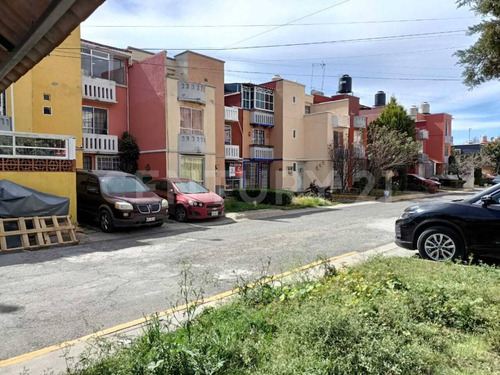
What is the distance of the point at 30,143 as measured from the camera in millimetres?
10812

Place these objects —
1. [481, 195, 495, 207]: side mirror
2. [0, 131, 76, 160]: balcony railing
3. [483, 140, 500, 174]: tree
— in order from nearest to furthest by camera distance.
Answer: [481, 195, 495, 207]: side mirror, [0, 131, 76, 160]: balcony railing, [483, 140, 500, 174]: tree

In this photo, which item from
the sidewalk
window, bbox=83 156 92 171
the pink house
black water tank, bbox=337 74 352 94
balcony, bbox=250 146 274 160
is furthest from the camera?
black water tank, bbox=337 74 352 94

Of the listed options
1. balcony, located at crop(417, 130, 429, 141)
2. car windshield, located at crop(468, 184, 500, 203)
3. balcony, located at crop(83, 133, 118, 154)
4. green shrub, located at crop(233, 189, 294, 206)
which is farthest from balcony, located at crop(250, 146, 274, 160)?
balcony, located at crop(417, 130, 429, 141)

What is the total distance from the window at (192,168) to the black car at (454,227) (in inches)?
576

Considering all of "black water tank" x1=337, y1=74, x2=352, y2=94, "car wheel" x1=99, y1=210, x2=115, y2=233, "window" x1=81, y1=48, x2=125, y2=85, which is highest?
"black water tank" x1=337, y1=74, x2=352, y2=94

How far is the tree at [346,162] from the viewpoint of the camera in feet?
91.1

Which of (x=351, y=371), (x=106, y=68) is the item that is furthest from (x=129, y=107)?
(x=351, y=371)

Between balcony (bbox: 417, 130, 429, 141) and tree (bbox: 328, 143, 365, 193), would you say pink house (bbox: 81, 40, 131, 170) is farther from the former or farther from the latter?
balcony (bbox: 417, 130, 429, 141)

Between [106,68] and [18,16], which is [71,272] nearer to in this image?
[18,16]

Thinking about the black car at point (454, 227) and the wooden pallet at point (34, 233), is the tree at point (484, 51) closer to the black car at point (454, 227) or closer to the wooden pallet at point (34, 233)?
the black car at point (454, 227)

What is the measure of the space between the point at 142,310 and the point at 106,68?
60.4 ft

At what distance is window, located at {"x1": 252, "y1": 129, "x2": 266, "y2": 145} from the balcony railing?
62.8 feet

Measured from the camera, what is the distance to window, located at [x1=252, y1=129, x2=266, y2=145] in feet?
96.9

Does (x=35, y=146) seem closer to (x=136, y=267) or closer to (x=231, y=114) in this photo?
(x=136, y=267)
